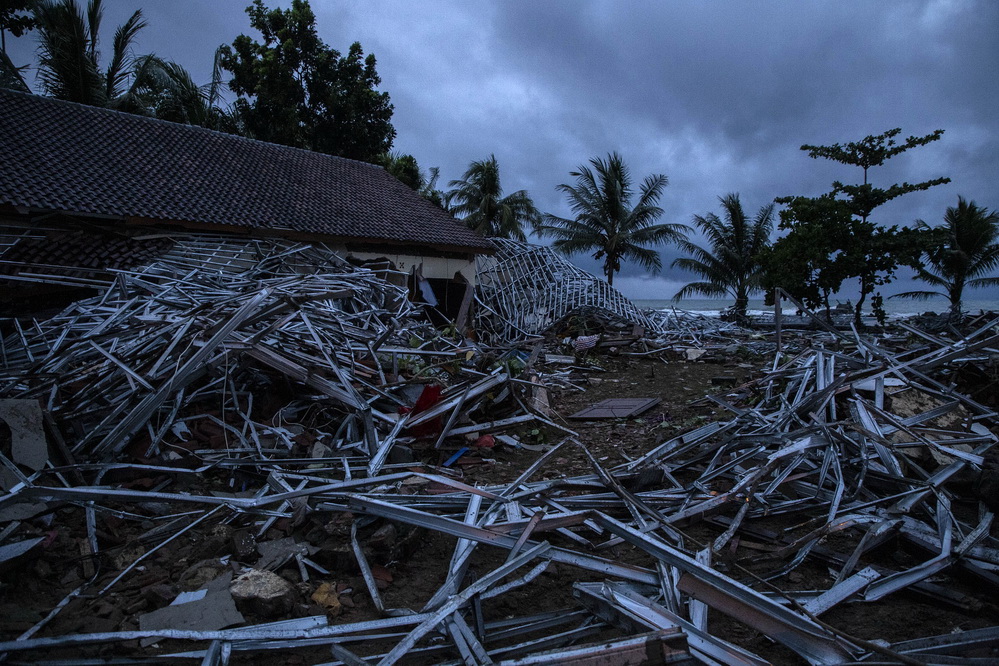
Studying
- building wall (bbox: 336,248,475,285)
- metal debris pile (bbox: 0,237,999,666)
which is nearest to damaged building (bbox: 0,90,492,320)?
building wall (bbox: 336,248,475,285)

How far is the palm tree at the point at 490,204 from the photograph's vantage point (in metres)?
30.0

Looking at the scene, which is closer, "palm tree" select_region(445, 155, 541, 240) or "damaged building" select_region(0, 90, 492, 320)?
"damaged building" select_region(0, 90, 492, 320)

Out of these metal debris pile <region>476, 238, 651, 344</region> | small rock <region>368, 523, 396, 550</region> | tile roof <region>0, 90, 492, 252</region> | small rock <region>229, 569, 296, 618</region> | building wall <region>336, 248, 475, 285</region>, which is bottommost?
small rock <region>229, 569, 296, 618</region>

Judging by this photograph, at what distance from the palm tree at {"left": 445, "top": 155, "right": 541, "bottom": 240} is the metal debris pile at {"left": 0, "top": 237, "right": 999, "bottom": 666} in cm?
2500

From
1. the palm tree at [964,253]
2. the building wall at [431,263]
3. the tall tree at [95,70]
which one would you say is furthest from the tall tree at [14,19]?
the palm tree at [964,253]

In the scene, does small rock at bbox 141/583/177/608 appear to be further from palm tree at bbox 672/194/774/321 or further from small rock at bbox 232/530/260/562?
palm tree at bbox 672/194/774/321

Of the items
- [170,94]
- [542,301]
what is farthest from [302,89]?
[542,301]

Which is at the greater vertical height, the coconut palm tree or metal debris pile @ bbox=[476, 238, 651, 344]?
the coconut palm tree

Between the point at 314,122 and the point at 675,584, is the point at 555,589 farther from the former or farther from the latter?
the point at 314,122

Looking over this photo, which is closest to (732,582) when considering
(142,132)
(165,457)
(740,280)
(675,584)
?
(675,584)

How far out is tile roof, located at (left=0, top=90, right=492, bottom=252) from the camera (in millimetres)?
11430

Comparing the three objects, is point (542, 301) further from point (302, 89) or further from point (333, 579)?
point (302, 89)

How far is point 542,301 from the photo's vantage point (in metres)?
14.8

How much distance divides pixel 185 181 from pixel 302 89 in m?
13.4
